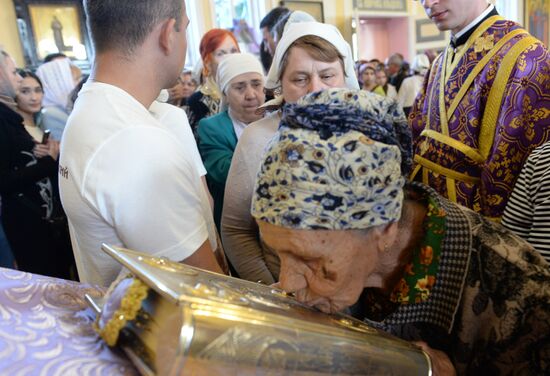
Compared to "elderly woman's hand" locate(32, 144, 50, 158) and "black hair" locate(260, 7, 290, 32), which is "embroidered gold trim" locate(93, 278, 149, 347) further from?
"black hair" locate(260, 7, 290, 32)

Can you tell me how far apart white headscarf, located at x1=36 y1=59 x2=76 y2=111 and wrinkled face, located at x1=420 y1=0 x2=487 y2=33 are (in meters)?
2.95

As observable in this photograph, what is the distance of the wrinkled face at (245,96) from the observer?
2.47m

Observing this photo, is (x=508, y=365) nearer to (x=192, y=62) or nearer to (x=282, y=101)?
(x=282, y=101)

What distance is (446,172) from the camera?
6.94ft

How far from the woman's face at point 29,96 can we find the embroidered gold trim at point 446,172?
286 cm

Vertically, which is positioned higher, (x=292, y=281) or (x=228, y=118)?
(x=228, y=118)

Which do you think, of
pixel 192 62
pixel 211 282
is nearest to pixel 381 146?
pixel 211 282

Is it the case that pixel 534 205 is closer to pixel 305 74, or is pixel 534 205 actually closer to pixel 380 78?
pixel 305 74

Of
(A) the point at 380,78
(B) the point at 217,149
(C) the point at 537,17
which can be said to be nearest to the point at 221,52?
(B) the point at 217,149

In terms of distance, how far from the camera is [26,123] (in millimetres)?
3393

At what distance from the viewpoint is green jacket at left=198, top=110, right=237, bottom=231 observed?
2320 millimetres

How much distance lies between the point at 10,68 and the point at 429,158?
2.91 metres

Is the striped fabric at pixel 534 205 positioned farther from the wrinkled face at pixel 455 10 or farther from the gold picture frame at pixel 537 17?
the gold picture frame at pixel 537 17

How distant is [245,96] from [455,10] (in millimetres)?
1120
